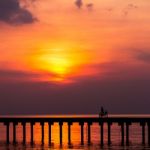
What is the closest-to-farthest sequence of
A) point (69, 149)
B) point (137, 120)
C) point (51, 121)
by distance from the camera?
point (69, 149) < point (137, 120) < point (51, 121)

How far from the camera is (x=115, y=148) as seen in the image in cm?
7375

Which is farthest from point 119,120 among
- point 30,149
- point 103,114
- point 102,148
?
point 30,149

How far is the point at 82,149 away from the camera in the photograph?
235ft

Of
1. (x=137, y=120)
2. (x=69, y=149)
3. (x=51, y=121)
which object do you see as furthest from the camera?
(x=51, y=121)

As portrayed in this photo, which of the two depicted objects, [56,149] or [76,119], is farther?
[76,119]

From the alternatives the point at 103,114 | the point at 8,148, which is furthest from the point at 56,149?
the point at 103,114

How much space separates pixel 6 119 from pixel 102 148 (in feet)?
69.3

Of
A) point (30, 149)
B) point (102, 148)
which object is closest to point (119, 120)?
point (102, 148)

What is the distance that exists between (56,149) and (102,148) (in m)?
5.97

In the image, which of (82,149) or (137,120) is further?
(137,120)

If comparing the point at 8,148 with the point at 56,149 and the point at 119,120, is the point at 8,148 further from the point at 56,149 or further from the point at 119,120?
the point at 119,120

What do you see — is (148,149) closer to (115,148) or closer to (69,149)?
(115,148)

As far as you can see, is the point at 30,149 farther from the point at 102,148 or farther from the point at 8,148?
the point at 102,148

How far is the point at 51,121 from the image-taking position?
88438 millimetres
